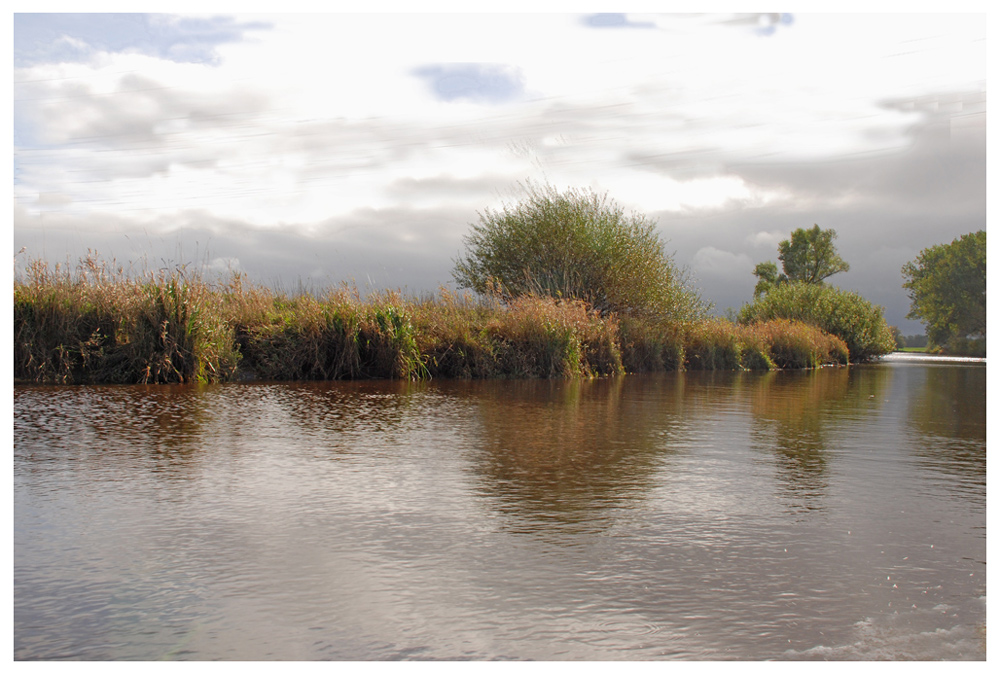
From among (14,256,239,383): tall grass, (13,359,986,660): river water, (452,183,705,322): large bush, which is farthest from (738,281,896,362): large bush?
(13,359,986,660): river water

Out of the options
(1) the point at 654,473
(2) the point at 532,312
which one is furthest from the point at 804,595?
(2) the point at 532,312

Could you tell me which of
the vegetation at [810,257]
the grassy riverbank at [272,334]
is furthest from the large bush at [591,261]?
the vegetation at [810,257]

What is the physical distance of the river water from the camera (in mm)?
2396

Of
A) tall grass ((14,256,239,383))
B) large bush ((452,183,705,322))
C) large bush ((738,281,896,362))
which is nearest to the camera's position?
tall grass ((14,256,239,383))

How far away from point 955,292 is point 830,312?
42.7 meters

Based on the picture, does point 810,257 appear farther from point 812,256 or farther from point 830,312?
point 830,312

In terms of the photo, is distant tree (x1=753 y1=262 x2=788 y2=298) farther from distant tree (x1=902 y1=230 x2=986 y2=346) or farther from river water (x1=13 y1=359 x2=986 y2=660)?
river water (x1=13 y1=359 x2=986 y2=660)

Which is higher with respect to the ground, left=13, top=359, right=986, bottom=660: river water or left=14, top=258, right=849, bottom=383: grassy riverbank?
left=14, top=258, right=849, bottom=383: grassy riverbank

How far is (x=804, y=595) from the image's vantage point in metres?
2.76

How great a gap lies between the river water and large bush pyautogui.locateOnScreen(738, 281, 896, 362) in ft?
117

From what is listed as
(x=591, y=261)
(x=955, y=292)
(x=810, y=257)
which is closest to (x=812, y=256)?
(x=810, y=257)

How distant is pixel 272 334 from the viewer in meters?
14.9

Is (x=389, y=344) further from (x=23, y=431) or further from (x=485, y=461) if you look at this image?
(x=485, y=461)

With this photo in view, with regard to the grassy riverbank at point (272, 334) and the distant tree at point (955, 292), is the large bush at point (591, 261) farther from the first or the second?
the distant tree at point (955, 292)
